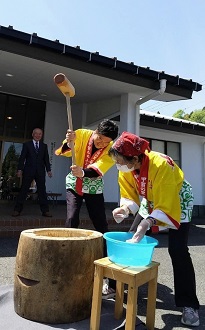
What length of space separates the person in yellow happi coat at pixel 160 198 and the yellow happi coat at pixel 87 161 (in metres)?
0.37

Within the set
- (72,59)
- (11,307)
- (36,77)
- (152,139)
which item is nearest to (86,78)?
(72,59)

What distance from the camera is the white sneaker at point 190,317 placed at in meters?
2.13

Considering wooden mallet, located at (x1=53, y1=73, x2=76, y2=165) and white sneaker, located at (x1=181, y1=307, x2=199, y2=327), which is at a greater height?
wooden mallet, located at (x1=53, y1=73, x2=76, y2=165)

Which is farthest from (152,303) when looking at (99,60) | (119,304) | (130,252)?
(99,60)

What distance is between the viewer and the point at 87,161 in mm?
2805

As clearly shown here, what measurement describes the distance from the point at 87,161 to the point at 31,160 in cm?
330

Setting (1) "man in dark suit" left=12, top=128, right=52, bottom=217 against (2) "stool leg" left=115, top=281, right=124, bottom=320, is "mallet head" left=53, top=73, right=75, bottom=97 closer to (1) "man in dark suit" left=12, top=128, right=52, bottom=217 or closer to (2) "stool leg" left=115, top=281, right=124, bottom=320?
(2) "stool leg" left=115, top=281, right=124, bottom=320

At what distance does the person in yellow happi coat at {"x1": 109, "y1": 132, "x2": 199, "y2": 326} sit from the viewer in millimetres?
1921

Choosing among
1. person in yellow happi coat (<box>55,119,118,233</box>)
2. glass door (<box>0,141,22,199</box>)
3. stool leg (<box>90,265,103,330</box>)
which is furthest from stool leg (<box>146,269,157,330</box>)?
glass door (<box>0,141,22,199</box>)

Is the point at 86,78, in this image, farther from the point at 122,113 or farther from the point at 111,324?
the point at 111,324

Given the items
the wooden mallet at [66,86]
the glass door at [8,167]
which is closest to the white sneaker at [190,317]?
the wooden mallet at [66,86]

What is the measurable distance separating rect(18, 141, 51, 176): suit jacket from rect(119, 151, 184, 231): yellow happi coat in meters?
3.84

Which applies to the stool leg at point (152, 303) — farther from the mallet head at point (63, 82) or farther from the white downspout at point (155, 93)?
the white downspout at point (155, 93)

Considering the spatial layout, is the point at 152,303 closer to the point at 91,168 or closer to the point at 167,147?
the point at 91,168
